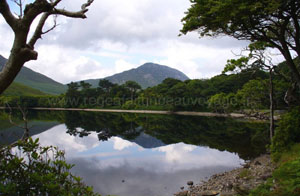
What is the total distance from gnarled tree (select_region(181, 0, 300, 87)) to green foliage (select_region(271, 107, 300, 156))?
2019 mm

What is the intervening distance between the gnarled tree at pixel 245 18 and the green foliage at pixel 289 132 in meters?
2.02

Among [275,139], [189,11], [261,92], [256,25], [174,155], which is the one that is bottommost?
[174,155]

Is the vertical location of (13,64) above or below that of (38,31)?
below

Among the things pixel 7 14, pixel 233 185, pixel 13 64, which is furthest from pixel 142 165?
pixel 7 14

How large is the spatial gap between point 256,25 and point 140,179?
1018 cm

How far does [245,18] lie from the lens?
8992mm

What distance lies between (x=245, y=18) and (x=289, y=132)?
5762mm

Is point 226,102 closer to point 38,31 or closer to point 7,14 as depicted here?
point 38,31

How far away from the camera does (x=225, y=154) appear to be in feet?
60.4

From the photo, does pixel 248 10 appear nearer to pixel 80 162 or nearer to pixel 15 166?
pixel 15 166

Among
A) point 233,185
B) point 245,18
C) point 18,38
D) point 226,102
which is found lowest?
point 233,185

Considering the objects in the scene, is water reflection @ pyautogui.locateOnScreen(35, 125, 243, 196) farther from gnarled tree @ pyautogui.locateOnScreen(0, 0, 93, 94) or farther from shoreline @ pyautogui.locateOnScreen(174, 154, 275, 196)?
gnarled tree @ pyautogui.locateOnScreen(0, 0, 93, 94)

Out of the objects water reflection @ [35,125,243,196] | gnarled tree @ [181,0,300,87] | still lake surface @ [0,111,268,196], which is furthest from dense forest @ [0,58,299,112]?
gnarled tree @ [181,0,300,87]

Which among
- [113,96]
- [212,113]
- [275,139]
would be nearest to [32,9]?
[275,139]
